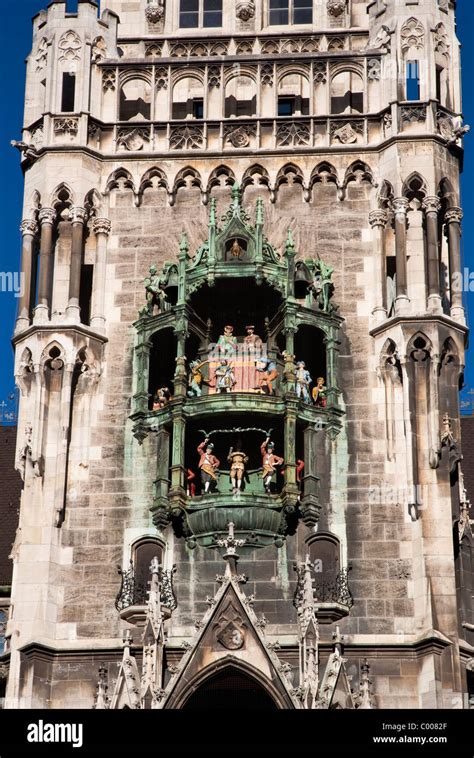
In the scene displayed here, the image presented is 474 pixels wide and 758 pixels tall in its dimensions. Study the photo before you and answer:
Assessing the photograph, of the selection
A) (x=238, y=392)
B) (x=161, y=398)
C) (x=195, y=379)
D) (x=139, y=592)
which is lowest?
(x=139, y=592)

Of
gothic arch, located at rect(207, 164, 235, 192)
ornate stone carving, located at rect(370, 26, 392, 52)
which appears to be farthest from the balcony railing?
ornate stone carving, located at rect(370, 26, 392, 52)

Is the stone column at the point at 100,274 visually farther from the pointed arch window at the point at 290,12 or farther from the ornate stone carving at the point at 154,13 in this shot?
the pointed arch window at the point at 290,12

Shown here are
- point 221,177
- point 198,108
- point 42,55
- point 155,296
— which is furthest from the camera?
point 198,108

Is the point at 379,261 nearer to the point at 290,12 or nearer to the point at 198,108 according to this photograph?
the point at 198,108

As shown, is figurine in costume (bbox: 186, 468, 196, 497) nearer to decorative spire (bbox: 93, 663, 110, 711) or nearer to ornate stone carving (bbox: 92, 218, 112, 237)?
decorative spire (bbox: 93, 663, 110, 711)

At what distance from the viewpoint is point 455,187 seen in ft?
112

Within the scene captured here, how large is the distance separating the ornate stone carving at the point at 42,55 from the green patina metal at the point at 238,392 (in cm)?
402

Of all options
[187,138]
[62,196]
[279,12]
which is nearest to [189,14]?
[279,12]

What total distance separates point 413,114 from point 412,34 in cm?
144

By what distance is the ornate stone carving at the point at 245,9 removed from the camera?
3688 centimetres

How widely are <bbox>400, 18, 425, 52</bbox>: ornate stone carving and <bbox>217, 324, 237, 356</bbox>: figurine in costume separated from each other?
5.55 m

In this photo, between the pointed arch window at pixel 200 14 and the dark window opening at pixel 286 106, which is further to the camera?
the pointed arch window at pixel 200 14

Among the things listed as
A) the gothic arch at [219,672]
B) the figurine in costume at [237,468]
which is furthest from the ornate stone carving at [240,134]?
the gothic arch at [219,672]

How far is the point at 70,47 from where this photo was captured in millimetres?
35312
